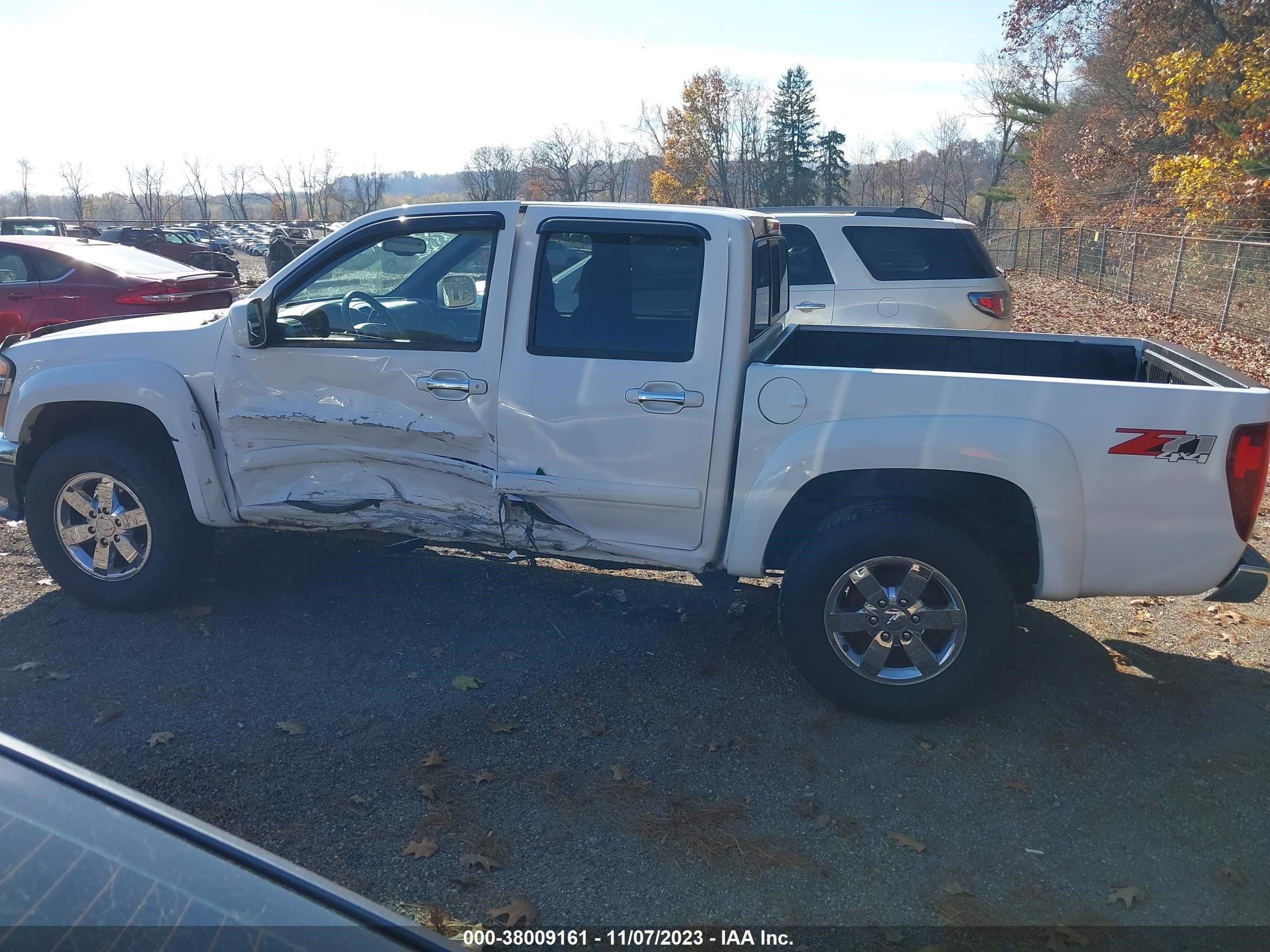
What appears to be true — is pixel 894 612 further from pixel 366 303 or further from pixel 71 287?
pixel 71 287

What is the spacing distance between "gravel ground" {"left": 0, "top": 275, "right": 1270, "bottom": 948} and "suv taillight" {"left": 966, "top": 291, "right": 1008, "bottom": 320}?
4.05 metres

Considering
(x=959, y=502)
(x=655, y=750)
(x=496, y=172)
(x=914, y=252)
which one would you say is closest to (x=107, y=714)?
(x=655, y=750)

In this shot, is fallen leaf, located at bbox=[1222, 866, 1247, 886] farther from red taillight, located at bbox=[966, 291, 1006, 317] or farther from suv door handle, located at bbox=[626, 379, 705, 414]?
red taillight, located at bbox=[966, 291, 1006, 317]

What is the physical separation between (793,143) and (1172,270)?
44290 mm

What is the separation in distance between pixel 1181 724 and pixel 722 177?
206 ft

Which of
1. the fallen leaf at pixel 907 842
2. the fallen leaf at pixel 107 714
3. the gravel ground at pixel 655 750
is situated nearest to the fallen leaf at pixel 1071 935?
the gravel ground at pixel 655 750

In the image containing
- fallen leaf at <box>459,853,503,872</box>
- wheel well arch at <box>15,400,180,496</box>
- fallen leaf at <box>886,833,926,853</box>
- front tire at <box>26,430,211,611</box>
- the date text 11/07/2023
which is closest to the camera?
the date text 11/07/2023

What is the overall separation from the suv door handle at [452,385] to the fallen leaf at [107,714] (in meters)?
1.82

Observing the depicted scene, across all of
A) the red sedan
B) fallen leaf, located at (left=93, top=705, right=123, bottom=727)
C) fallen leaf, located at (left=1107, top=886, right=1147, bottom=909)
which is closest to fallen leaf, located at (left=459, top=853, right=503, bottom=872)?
fallen leaf, located at (left=93, top=705, right=123, bottom=727)

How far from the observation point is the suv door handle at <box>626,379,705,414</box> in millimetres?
4031

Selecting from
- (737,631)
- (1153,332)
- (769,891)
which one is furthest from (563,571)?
(1153,332)

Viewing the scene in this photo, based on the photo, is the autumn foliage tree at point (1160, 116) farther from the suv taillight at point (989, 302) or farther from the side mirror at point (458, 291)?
the side mirror at point (458, 291)

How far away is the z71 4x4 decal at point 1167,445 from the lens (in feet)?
11.8

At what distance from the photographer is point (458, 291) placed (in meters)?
4.41
